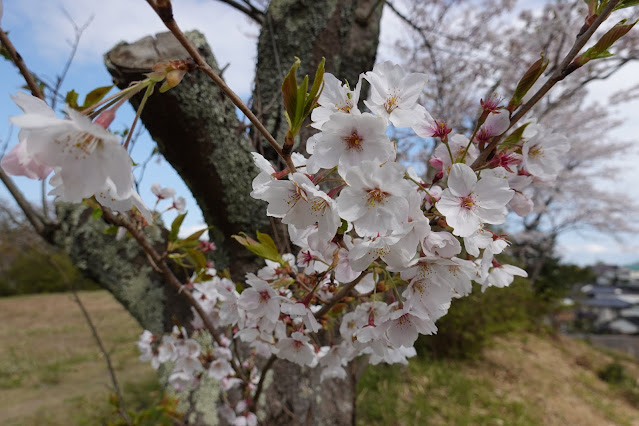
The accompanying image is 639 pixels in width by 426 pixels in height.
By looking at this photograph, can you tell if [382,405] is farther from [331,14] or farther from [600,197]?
[600,197]

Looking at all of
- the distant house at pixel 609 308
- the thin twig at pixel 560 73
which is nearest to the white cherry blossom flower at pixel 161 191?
the thin twig at pixel 560 73

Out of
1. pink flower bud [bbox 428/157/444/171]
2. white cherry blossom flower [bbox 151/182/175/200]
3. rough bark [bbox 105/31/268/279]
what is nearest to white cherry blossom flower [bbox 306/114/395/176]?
pink flower bud [bbox 428/157/444/171]

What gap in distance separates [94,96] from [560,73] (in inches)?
24.0

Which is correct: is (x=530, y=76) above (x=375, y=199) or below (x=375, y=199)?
above

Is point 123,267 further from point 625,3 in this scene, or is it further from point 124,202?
point 625,3

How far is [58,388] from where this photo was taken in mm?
4168

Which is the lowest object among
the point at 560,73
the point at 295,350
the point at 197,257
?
the point at 295,350

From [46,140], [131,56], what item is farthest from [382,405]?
[46,140]

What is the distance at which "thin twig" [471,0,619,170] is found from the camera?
51 cm

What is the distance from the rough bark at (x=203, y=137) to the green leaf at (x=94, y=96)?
1.03m

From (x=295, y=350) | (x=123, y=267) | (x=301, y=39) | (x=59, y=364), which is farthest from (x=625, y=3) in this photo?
(x=59, y=364)

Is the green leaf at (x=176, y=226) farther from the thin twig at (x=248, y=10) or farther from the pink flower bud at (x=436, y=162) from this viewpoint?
the thin twig at (x=248, y=10)

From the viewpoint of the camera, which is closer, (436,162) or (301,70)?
(436,162)

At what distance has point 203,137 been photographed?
1.46 metres
